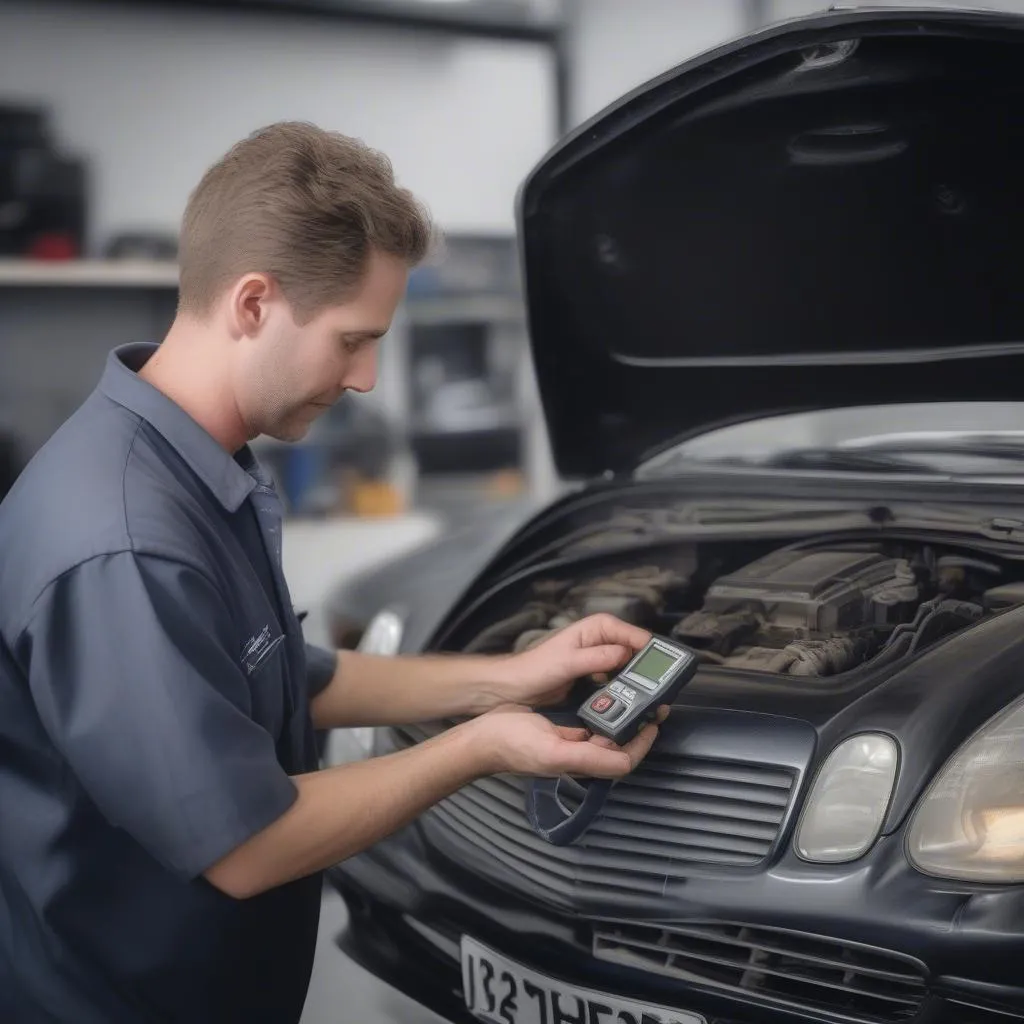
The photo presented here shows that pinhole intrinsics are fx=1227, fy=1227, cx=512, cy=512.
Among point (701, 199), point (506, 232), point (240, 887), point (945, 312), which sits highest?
point (701, 199)

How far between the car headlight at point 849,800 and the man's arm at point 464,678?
275 millimetres

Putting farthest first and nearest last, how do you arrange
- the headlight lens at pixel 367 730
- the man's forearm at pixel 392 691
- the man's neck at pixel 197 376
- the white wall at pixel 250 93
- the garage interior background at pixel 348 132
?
the white wall at pixel 250 93 < the garage interior background at pixel 348 132 < the headlight lens at pixel 367 730 < the man's forearm at pixel 392 691 < the man's neck at pixel 197 376

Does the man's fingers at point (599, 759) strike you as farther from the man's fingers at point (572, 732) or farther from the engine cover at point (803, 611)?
the engine cover at point (803, 611)

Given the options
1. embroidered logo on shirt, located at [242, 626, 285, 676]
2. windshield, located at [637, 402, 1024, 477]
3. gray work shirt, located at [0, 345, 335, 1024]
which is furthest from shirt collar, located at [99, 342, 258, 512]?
windshield, located at [637, 402, 1024, 477]

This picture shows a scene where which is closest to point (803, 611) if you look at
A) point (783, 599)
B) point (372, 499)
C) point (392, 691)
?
point (783, 599)

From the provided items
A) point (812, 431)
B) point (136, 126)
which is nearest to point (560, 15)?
point (136, 126)

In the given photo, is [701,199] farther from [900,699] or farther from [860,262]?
[900,699]

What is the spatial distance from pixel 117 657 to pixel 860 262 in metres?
1.10

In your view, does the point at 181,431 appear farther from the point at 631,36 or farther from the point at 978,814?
the point at 631,36

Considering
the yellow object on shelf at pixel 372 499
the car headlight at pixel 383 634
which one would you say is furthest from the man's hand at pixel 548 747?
the yellow object on shelf at pixel 372 499

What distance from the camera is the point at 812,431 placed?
1875mm

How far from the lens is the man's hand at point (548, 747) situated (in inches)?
41.1

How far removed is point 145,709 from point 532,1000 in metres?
0.44

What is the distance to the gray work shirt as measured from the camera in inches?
38.0
